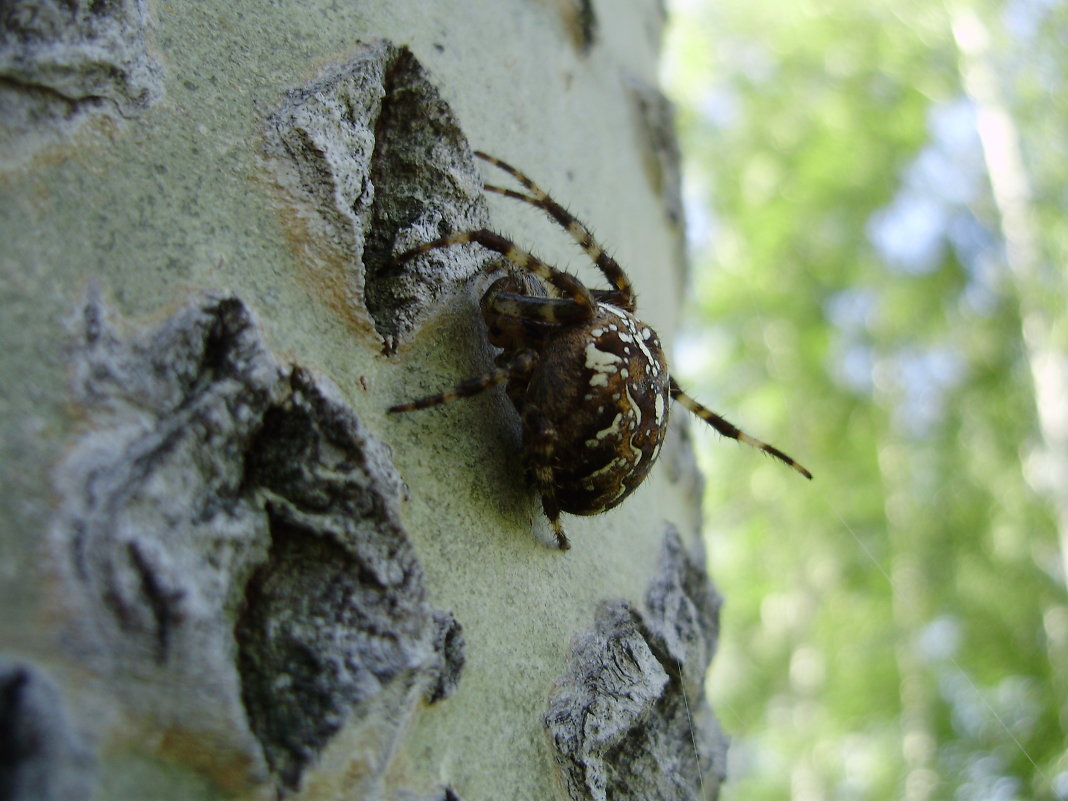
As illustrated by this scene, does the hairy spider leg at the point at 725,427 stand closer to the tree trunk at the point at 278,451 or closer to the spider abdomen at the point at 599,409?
the spider abdomen at the point at 599,409

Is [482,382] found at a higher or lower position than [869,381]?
higher

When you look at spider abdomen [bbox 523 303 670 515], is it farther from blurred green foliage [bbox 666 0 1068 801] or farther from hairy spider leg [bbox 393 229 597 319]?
blurred green foliage [bbox 666 0 1068 801]

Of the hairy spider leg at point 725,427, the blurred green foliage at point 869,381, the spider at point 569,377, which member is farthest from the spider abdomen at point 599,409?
the blurred green foliage at point 869,381

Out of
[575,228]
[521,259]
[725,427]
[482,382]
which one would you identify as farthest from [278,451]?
[725,427]

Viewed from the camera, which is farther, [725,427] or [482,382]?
[725,427]

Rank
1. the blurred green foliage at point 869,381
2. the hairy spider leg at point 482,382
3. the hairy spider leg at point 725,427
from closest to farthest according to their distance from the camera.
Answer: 1. the hairy spider leg at point 482,382
2. the hairy spider leg at point 725,427
3. the blurred green foliage at point 869,381

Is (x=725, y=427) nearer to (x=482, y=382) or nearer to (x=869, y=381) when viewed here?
(x=482, y=382)
